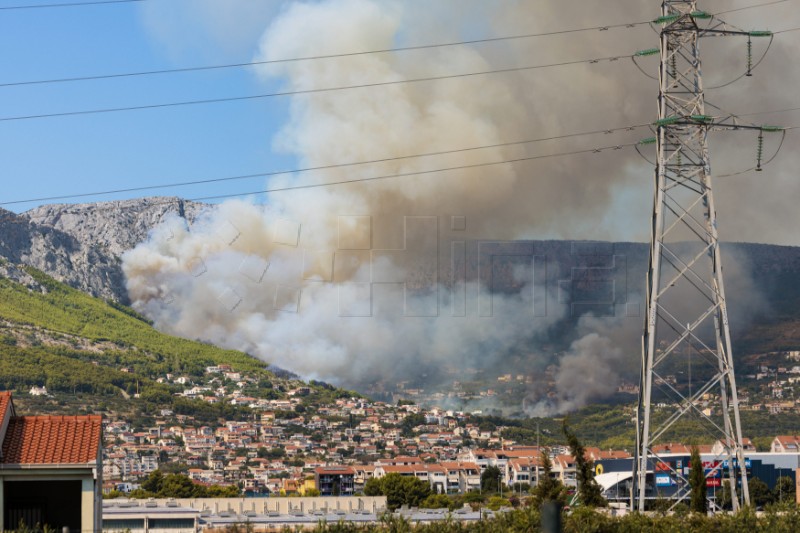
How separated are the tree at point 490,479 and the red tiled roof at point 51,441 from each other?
A: 106m

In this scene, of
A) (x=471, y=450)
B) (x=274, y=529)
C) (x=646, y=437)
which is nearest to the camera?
(x=646, y=437)

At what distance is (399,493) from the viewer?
10219cm

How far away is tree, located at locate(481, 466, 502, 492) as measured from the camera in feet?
434

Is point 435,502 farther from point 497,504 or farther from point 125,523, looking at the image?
point 125,523

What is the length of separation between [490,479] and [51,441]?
112367mm

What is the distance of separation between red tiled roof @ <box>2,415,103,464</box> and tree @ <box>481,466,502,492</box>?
106177 mm

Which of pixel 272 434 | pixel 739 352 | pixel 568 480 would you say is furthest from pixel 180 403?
pixel 739 352

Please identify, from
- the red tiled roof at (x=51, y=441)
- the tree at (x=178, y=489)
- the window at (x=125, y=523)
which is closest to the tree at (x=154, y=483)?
the tree at (x=178, y=489)

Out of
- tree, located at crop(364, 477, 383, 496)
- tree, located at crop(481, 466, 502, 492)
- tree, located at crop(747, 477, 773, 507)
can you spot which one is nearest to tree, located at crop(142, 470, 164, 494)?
tree, located at crop(364, 477, 383, 496)

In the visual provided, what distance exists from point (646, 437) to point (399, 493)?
66283 mm

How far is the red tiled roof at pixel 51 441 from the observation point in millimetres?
25266

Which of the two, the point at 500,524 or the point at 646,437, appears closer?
the point at 500,524

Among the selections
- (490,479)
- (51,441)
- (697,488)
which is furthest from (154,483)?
(51,441)

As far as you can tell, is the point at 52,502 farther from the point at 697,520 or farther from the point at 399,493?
the point at 399,493
